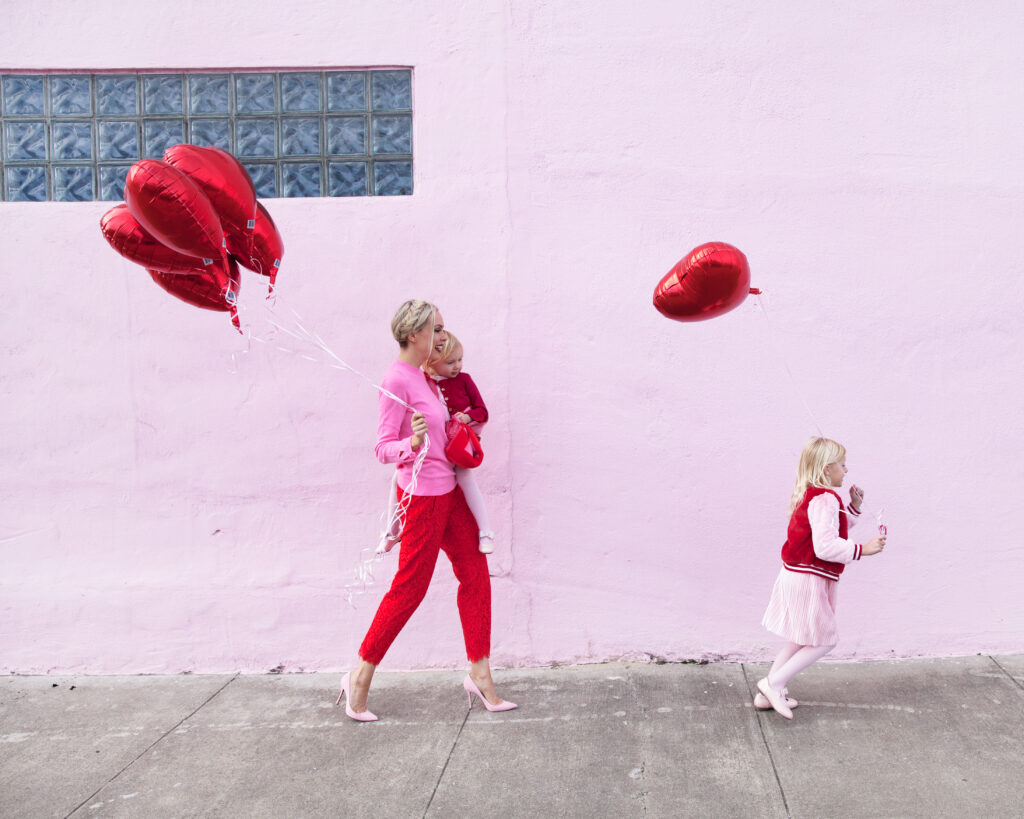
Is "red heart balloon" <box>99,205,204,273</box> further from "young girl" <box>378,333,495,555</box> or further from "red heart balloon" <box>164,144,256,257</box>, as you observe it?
"young girl" <box>378,333,495,555</box>

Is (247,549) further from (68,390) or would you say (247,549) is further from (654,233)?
(654,233)

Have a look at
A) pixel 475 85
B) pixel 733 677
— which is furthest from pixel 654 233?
pixel 733 677

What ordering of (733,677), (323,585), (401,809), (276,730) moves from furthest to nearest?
1. (323,585)
2. (733,677)
3. (276,730)
4. (401,809)

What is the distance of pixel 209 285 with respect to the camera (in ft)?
11.6

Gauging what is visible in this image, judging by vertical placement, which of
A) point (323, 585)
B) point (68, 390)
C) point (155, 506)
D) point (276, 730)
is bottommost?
point (276, 730)

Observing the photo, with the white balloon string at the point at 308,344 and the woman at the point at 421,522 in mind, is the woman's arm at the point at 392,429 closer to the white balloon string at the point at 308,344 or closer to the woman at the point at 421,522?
the woman at the point at 421,522

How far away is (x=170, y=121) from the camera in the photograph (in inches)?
176

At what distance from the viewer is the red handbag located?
3615 millimetres

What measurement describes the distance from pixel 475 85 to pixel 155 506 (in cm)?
260

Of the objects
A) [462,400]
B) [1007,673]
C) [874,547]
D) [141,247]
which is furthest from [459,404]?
[1007,673]

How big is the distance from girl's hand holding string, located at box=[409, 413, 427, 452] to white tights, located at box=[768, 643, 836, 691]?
1.73 meters

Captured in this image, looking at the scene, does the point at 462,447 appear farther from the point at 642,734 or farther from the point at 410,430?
the point at 642,734

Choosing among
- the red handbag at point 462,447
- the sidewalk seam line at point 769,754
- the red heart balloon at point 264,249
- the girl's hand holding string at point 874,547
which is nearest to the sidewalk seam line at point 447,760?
the red handbag at point 462,447

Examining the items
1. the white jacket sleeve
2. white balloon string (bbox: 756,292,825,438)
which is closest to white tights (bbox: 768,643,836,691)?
the white jacket sleeve
